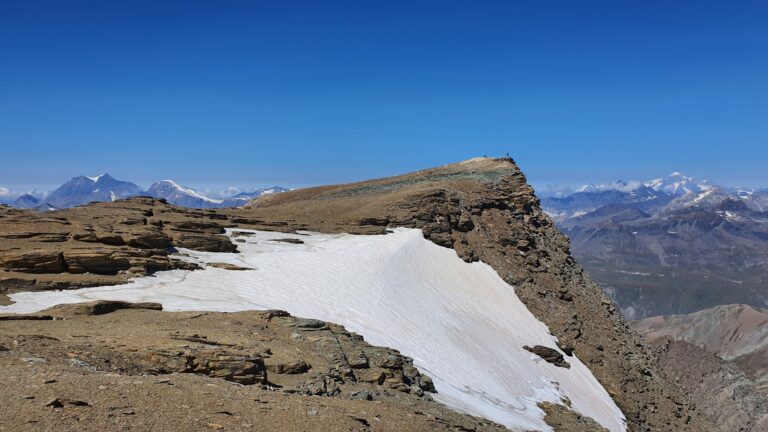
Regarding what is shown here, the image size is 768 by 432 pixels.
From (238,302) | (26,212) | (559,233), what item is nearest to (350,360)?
(238,302)

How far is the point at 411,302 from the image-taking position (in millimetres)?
31281

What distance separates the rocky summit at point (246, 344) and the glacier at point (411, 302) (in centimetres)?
112

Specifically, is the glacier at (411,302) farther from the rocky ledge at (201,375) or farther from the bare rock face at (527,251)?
the rocky ledge at (201,375)

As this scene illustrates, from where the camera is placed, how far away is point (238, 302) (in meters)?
22.7

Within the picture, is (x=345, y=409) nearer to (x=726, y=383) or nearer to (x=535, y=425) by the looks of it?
(x=535, y=425)

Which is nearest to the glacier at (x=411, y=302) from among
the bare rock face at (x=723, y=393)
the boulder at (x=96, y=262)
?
the boulder at (x=96, y=262)

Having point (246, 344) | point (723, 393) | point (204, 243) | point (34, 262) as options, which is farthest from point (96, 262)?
point (723, 393)

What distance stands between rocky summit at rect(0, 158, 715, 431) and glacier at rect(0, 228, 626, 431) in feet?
3.68

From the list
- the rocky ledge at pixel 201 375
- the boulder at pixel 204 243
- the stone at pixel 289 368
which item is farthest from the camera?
the boulder at pixel 204 243

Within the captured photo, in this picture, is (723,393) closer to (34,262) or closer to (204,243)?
(204,243)

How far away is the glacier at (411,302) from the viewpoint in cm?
2158

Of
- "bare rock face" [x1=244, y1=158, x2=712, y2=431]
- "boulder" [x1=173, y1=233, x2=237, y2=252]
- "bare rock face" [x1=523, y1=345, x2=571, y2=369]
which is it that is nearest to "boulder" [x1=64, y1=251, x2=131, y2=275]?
"boulder" [x1=173, y1=233, x2=237, y2=252]

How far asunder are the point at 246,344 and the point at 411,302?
52.4 feet

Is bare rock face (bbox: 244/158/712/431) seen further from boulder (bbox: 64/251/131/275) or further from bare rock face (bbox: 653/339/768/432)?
bare rock face (bbox: 653/339/768/432)
